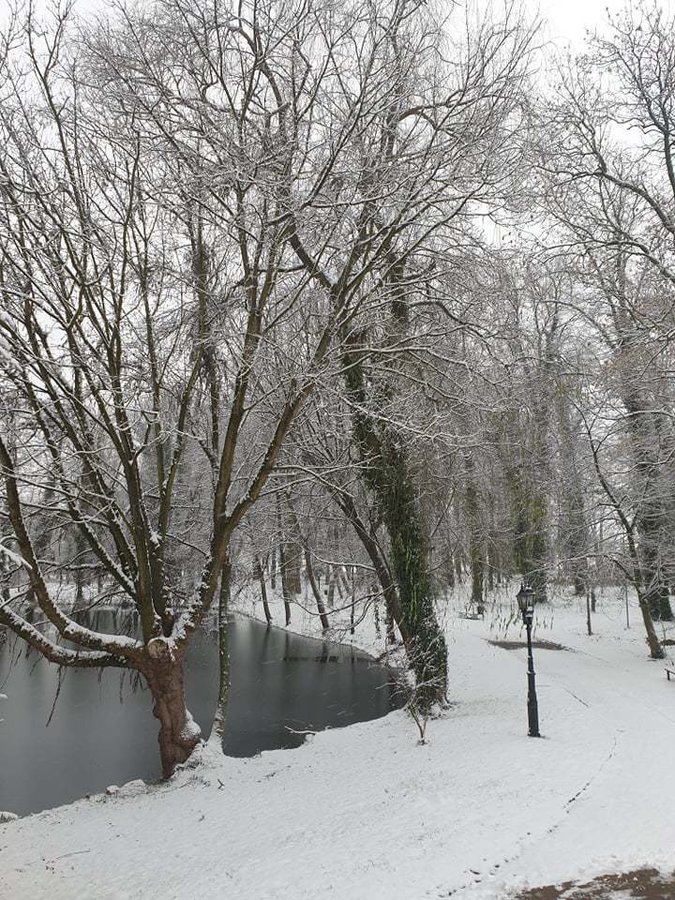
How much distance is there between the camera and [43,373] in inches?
324

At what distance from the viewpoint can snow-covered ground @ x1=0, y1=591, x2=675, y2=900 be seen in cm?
601

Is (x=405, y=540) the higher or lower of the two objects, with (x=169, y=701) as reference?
higher

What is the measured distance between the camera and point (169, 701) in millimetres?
9758

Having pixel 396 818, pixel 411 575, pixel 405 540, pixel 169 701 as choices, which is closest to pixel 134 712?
pixel 169 701

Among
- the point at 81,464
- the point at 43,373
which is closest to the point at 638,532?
the point at 81,464

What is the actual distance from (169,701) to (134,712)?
7.74 metres

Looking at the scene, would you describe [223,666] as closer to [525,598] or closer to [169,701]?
[169,701]

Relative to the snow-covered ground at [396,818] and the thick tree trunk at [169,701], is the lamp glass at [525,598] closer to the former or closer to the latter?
the snow-covered ground at [396,818]

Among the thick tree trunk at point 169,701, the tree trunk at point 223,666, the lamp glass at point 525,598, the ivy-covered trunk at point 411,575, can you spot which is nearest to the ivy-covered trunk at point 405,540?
the ivy-covered trunk at point 411,575

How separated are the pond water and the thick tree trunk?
39.5 inches

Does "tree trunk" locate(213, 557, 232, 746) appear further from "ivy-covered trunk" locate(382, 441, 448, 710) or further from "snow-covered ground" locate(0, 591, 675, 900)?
"ivy-covered trunk" locate(382, 441, 448, 710)

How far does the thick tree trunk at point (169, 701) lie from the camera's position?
9641mm

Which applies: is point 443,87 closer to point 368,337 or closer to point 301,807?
point 368,337

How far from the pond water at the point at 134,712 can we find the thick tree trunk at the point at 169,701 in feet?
3.29
